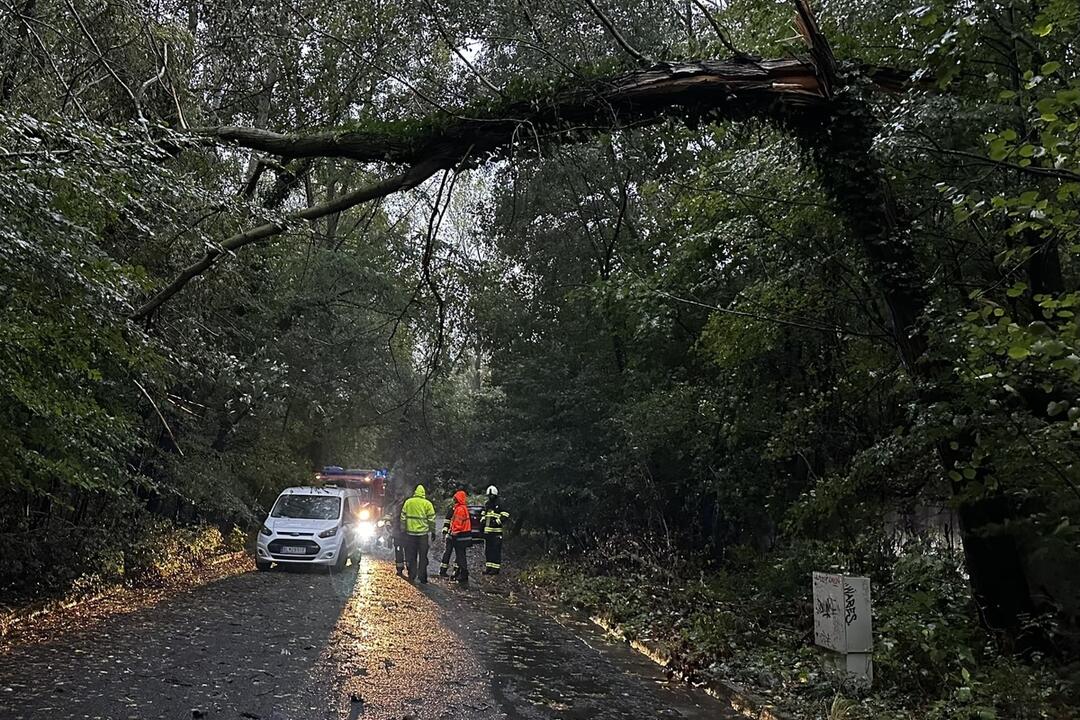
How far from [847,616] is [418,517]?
36.0 ft

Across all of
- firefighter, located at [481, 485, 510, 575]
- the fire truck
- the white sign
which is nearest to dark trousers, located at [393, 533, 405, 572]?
firefighter, located at [481, 485, 510, 575]

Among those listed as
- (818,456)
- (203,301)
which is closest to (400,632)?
(203,301)

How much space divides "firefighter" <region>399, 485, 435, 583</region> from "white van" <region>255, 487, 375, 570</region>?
223cm

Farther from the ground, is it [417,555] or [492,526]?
[492,526]

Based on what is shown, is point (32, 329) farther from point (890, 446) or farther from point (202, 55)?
point (890, 446)

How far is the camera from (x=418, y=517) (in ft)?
56.4

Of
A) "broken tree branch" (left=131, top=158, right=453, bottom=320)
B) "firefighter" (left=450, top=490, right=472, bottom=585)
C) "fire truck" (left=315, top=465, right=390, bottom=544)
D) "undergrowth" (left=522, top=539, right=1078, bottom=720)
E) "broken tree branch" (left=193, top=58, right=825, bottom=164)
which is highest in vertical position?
"broken tree branch" (left=193, top=58, right=825, bottom=164)

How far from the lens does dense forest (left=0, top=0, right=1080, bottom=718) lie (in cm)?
652

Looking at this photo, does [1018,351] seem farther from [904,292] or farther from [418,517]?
[418,517]

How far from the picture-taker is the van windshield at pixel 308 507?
1959 centimetres

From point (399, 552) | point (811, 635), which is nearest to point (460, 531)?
point (399, 552)

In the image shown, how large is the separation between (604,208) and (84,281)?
1463 centimetres

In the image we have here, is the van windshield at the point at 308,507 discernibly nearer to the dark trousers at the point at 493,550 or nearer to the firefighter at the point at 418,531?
the firefighter at the point at 418,531

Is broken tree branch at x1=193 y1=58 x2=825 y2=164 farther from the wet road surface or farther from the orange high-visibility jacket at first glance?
the orange high-visibility jacket
